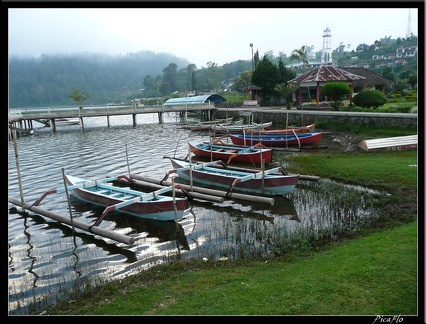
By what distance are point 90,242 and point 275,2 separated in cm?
925

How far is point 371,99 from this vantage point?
1181 inches

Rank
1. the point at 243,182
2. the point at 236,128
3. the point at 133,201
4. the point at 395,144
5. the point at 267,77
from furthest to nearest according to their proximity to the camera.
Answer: the point at 267,77 → the point at 236,128 → the point at 395,144 → the point at 243,182 → the point at 133,201

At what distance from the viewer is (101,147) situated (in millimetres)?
28609

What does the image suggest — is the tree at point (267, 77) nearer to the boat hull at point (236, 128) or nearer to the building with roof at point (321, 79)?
the building with roof at point (321, 79)

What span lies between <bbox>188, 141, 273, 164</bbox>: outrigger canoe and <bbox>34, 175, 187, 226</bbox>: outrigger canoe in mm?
6432

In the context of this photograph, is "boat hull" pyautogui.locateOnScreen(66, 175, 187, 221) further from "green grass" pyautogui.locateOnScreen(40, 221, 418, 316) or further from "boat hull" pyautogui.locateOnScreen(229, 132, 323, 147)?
"boat hull" pyautogui.locateOnScreen(229, 132, 323, 147)

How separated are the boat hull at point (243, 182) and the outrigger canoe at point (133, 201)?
2167 mm

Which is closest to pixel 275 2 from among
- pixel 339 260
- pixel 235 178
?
pixel 339 260

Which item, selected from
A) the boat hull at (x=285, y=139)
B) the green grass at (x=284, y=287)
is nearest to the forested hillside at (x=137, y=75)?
the green grass at (x=284, y=287)

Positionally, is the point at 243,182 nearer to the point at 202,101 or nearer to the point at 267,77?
the point at 267,77

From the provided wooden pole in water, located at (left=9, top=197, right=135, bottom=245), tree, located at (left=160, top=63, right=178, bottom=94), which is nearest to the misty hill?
wooden pole in water, located at (left=9, top=197, right=135, bottom=245)

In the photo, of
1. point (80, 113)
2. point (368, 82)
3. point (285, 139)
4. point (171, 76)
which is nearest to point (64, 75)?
point (80, 113)

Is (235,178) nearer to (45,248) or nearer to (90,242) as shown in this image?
(90,242)

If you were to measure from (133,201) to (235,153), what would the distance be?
29.8 ft
